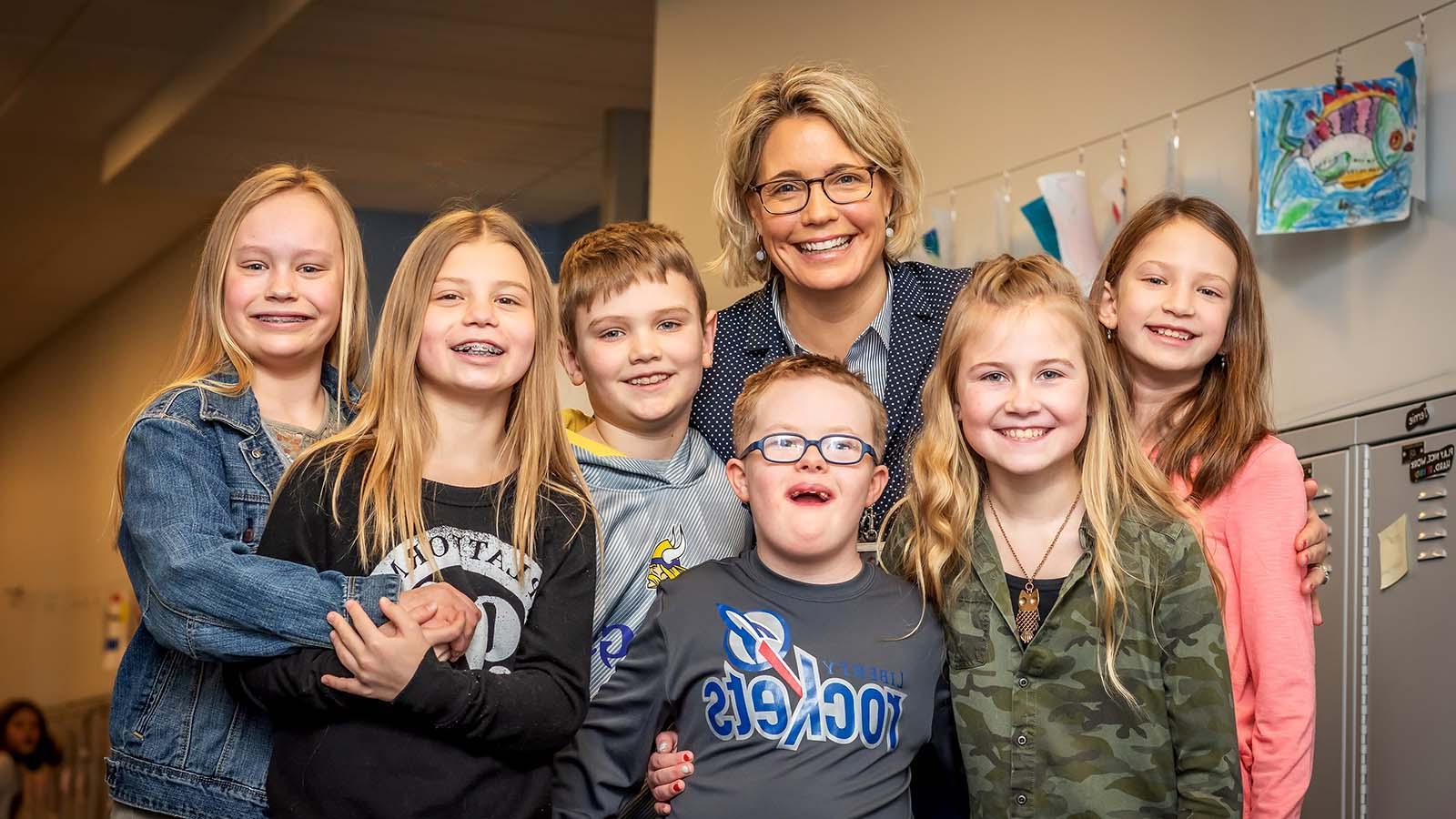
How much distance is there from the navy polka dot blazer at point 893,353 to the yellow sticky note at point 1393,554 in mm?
883

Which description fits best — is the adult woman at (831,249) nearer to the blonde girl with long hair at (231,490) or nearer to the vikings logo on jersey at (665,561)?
the vikings logo on jersey at (665,561)

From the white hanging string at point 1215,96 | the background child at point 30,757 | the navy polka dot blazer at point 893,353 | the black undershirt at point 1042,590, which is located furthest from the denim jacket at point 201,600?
the background child at point 30,757

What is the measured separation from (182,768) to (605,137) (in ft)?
17.0

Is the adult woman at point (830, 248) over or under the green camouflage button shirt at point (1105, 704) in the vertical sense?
over

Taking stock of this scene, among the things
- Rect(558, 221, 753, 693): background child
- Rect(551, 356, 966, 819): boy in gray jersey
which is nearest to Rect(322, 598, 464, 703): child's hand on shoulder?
Rect(551, 356, 966, 819): boy in gray jersey

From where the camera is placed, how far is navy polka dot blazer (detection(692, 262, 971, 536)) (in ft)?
8.18

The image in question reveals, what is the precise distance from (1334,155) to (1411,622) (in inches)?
34.9

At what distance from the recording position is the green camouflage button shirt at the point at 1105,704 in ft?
6.60

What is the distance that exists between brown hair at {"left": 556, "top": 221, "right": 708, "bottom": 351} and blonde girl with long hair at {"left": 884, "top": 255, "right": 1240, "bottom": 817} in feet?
1.54

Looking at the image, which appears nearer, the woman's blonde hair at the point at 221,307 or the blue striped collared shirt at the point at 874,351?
the woman's blonde hair at the point at 221,307

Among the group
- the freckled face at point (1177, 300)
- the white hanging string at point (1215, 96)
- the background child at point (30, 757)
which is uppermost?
the white hanging string at point (1215, 96)

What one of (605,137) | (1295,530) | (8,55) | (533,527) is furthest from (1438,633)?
(8,55)

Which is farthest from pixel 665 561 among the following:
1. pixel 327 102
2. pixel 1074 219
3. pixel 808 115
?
pixel 327 102

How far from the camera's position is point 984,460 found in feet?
7.48
